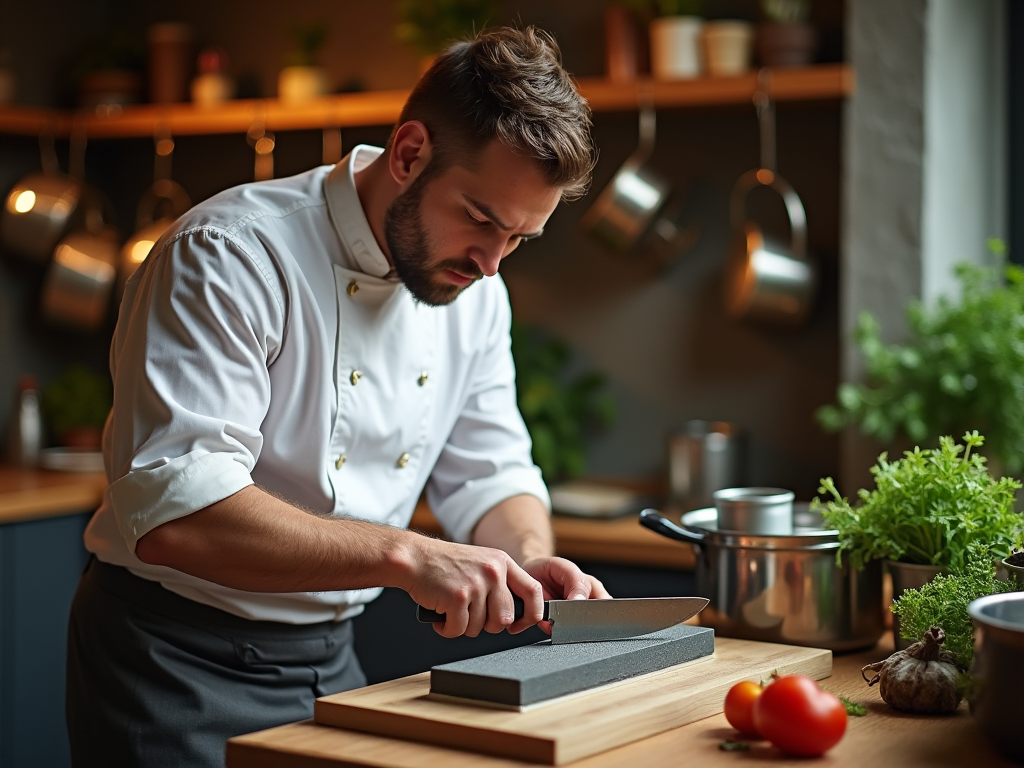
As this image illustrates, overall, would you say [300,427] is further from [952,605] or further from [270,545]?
[952,605]

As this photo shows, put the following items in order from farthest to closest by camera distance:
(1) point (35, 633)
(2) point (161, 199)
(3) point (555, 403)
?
1. (2) point (161, 199)
2. (3) point (555, 403)
3. (1) point (35, 633)

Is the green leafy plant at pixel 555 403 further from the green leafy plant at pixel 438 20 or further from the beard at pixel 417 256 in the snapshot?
the beard at pixel 417 256

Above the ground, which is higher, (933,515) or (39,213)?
(39,213)

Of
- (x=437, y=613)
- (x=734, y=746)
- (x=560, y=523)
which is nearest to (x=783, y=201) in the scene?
(x=560, y=523)

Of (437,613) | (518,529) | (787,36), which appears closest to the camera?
(437,613)

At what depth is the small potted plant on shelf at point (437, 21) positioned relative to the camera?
3002mm

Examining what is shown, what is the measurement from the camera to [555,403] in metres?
3.00

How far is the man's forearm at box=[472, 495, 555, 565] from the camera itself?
1.69m

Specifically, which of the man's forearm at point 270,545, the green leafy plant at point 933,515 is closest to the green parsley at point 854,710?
the green leafy plant at point 933,515

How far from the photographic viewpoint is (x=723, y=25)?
275 cm

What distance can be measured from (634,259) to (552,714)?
206 cm

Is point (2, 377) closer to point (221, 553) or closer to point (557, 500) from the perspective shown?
point (557, 500)

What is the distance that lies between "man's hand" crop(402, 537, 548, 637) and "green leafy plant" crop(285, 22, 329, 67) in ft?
7.67

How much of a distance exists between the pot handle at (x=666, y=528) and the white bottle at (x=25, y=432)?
93.4 inches
